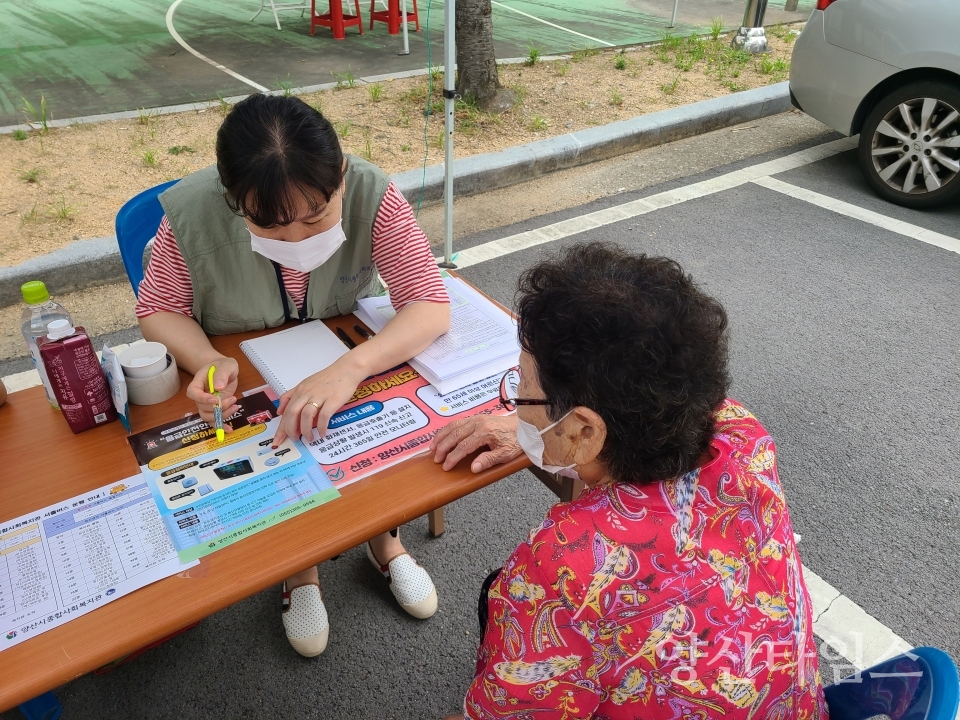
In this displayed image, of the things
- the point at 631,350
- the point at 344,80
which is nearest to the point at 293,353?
the point at 631,350

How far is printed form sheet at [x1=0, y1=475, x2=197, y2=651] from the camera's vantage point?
1.03 m

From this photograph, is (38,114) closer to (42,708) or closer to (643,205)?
(643,205)

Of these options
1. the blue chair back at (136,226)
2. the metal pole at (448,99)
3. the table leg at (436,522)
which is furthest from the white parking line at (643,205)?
the blue chair back at (136,226)

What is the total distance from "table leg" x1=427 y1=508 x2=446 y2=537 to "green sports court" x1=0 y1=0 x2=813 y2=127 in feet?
14.2

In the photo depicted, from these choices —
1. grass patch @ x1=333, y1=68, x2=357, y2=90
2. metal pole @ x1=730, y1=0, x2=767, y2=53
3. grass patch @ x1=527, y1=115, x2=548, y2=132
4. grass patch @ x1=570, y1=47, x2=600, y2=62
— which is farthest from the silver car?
grass patch @ x1=333, y1=68, x2=357, y2=90

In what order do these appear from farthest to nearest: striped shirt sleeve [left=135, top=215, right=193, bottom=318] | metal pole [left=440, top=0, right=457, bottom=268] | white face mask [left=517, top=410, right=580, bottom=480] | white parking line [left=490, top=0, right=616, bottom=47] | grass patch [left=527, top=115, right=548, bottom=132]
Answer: white parking line [left=490, top=0, right=616, bottom=47]
grass patch [left=527, top=115, right=548, bottom=132]
metal pole [left=440, top=0, right=457, bottom=268]
striped shirt sleeve [left=135, top=215, right=193, bottom=318]
white face mask [left=517, top=410, right=580, bottom=480]

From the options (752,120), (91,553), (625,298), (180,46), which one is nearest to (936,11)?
(752,120)

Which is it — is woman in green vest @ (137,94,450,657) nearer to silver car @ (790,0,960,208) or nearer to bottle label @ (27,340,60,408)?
bottle label @ (27,340,60,408)

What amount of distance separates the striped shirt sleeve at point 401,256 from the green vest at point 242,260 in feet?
0.10

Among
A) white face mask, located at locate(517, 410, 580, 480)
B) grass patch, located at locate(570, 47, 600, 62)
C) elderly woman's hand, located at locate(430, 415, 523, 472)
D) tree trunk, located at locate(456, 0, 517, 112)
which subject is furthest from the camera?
grass patch, located at locate(570, 47, 600, 62)

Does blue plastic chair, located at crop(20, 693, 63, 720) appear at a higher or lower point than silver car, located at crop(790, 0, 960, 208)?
lower

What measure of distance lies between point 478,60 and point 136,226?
3.84 m

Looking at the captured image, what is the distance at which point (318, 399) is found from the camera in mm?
1400

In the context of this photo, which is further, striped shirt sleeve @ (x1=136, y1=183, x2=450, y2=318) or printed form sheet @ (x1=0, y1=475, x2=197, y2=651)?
striped shirt sleeve @ (x1=136, y1=183, x2=450, y2=318)
